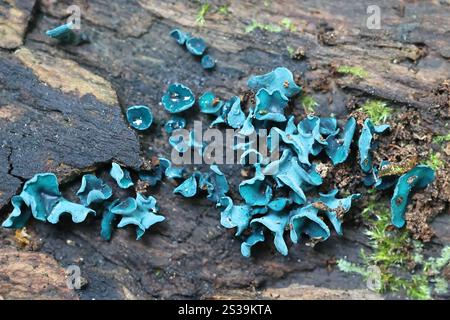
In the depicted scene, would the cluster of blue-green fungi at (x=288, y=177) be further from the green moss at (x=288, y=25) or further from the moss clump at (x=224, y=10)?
the moss clump at (x=224, y=10)

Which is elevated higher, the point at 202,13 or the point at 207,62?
the point at 202,13

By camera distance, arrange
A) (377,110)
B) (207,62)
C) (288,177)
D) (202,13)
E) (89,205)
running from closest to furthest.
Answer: (288,177) → (89,205) → (377,110) → (207,62) → (202,13)

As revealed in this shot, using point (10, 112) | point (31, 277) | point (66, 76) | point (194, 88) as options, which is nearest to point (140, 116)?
point (194, 88)

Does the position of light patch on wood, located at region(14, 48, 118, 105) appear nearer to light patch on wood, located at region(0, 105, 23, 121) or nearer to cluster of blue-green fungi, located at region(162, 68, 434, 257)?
light patch on wood, located at region(0, 105, 23, 121)

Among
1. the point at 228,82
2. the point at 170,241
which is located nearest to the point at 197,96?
the point at 228,82

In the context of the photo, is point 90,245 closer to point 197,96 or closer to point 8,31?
point 197,96

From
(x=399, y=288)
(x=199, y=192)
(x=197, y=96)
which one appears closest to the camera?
(x=399, y=288)

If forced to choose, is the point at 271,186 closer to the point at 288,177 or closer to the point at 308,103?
the point at 288,177
